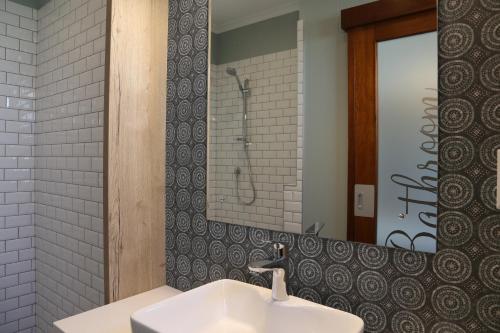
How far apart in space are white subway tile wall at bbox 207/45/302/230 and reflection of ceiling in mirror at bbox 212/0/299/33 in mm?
147

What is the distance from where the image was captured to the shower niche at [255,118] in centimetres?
113

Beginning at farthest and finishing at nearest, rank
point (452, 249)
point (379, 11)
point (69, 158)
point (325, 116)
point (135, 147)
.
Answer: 1. point (69, 158)
2. point (135, 147)
3. point (325, 116)
4. point (379, 11)
5. point (452, 249)

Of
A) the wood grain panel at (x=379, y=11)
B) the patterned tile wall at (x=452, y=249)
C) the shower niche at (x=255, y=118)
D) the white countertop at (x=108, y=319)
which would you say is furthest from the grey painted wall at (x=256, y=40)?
the white countertop at (x=108, y=319)

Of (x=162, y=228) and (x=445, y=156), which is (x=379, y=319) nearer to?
(x=445, y=156)

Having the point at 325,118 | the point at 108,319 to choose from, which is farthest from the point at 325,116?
the point at 108,319

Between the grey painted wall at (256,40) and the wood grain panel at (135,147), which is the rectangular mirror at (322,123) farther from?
the wood grain panel at (135,147)

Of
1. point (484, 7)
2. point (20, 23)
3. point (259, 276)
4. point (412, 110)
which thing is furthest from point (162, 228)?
point (20, 23)

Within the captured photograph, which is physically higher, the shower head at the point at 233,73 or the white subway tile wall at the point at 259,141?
the shower head at the point at 233,73

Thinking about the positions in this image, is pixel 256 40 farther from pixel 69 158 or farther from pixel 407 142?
pixel 69 158

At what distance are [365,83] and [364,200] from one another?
0.35 meters

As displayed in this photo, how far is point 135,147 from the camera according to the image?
1427mm

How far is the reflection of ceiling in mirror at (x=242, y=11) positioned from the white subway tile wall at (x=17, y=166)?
1.62 m

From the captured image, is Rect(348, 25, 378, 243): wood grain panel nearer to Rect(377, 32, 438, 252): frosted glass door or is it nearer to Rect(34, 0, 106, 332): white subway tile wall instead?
Rect(377, 32, 438, 252): frosted glass door

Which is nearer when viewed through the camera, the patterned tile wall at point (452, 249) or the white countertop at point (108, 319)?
the patterned tile wall at point (452, 249)
